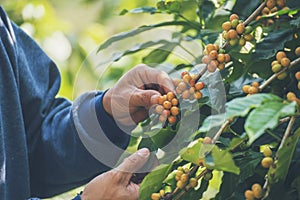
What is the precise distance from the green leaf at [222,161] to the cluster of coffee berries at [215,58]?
0.13 m

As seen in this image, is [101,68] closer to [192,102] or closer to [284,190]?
[192,102]

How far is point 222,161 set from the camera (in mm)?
481

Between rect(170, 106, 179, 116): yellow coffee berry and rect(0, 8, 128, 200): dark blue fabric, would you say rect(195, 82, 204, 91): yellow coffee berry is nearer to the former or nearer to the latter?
rect(170, 106, 179, 116): yellow coffee berry

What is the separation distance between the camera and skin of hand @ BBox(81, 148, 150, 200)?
642 mm

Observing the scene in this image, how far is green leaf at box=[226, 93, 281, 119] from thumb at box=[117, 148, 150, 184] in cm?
20

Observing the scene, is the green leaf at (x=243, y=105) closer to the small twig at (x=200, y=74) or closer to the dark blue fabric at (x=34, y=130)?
the small twig at (x=200, y=74)

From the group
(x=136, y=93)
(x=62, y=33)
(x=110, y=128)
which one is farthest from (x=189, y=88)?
(x=62, y=33)

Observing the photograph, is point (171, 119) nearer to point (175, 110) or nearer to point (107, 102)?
point (175, 110)

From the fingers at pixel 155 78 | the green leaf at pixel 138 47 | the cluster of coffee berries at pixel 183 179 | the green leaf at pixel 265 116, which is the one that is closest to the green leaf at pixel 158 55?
the green leaf at pixel 138 47

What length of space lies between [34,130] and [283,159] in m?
0.56

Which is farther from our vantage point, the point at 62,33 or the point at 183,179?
the point at 62,33

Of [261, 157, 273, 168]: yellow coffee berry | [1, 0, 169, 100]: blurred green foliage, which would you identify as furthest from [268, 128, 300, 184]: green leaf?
[1, 0, 169, 100]: blurred green foliage

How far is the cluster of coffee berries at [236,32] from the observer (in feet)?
1.89

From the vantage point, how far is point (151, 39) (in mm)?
886
